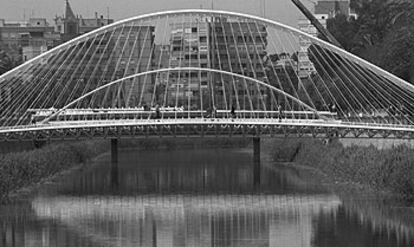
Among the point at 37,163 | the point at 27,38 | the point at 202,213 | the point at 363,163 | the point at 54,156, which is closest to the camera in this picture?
the point at 202,213

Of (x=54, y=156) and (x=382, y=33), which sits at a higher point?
(x=382, y=33)

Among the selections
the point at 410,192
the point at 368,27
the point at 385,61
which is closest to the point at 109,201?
the point at 410,192

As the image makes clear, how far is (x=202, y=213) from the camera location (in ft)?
151

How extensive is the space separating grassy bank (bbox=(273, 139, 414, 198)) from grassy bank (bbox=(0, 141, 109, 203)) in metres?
13.7

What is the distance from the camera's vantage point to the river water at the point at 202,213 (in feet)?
127

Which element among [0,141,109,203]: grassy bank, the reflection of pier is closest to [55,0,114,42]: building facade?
[0,141,109,203]: grassy bank

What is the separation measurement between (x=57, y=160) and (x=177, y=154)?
2171cm

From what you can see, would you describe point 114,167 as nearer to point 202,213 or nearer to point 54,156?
point 54,156

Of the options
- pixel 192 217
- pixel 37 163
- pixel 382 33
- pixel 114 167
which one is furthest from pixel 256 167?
pixel 192 217

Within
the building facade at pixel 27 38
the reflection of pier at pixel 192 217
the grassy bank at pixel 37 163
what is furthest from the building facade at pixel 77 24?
the reflection of pier at pixel 192 217

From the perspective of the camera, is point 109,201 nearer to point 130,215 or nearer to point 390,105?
point 130,215

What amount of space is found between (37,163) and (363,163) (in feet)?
53.7

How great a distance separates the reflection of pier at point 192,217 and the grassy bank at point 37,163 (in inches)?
87.9

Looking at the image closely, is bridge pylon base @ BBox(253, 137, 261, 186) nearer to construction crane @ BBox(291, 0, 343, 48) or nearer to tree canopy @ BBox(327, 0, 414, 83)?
tree canopy @ BBox(327, 0, 414, 83)
